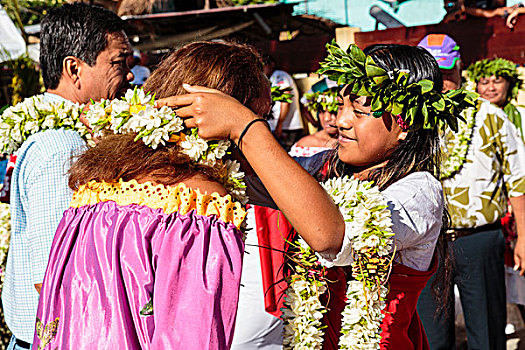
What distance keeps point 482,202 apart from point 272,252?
2345mm

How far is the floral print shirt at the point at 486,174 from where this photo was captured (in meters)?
3.96

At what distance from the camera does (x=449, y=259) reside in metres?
2.44

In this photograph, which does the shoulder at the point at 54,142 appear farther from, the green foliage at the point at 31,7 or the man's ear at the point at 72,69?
the green foliage at the point at 31,7

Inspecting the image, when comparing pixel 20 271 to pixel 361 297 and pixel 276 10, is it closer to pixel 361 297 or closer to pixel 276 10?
pixel 361 297

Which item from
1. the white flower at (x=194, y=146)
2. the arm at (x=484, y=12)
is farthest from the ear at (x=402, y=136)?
the arm at (x=484, y=12)

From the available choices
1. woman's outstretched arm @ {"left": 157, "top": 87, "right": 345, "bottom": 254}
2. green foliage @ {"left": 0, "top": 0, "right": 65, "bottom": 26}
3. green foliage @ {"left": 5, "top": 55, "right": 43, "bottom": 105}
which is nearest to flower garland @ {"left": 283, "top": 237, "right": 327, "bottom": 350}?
woman's outstretched arm @ {"left": 157, "top": 87, "right": 345, "bottom": 254}

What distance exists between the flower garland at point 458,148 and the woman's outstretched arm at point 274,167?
2.63 metres

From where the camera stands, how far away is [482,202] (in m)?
3.96

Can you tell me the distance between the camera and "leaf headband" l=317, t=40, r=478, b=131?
1972 mm

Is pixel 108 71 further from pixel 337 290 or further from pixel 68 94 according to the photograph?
pixel 337 290

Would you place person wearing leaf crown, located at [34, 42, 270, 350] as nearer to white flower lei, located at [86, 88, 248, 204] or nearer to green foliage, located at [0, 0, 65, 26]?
white flower lei, located at [86, 88, 248, 204]

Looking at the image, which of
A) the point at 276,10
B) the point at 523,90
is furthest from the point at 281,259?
the point at 276,10

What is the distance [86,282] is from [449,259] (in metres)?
1.53

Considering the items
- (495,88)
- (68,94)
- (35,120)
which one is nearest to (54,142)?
(35,120)
